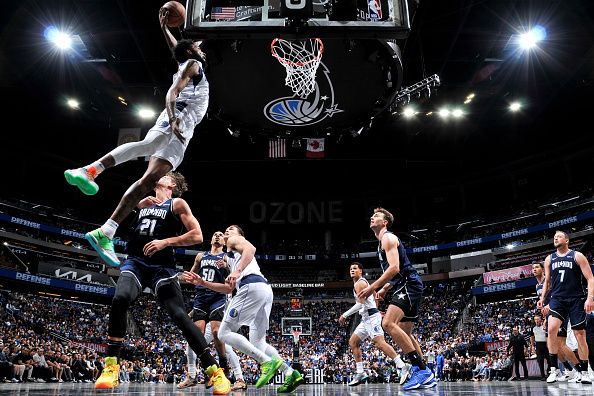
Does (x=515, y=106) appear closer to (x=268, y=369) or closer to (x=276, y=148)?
(x=276, y=148)

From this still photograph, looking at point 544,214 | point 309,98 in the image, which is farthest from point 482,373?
point 544,214

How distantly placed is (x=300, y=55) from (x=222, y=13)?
612cm

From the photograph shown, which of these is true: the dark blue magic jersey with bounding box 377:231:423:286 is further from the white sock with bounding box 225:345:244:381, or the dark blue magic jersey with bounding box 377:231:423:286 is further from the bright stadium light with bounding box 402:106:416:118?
the bright stadium light with bounding box 402:106:416:118

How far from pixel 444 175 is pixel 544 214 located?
7948mm

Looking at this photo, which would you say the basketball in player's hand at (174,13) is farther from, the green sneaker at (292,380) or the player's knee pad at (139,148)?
the green sneaker at (292,380)

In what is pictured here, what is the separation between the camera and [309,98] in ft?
46.5

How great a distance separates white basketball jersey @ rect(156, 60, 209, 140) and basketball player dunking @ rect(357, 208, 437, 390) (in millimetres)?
2670

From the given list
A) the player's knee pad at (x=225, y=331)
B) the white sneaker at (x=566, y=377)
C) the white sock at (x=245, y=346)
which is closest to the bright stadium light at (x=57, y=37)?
the player's knee pad at (x=225, y=331)

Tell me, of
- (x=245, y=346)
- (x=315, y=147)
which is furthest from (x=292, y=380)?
(x=315, y=147)

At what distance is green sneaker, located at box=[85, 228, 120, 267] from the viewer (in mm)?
4234

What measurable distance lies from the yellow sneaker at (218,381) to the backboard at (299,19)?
12.0ft

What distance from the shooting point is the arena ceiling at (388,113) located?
18.0 metres

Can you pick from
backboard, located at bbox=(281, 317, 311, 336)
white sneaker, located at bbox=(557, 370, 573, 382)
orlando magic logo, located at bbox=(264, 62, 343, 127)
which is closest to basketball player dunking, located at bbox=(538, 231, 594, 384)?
white sneaker, located at bbox=(557, 370, 573, 382)

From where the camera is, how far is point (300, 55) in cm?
1162
